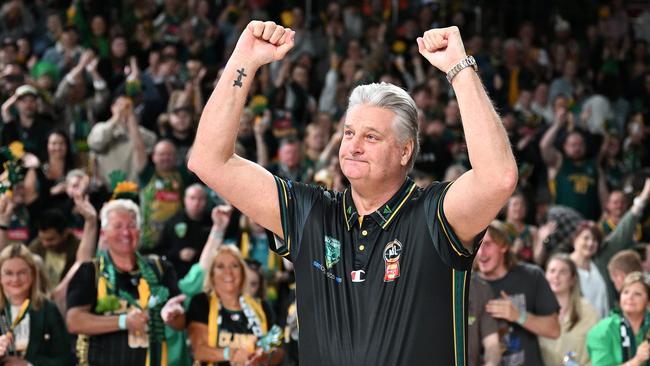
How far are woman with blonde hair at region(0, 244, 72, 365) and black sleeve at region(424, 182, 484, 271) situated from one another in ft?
13.2

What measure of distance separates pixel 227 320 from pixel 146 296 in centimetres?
55

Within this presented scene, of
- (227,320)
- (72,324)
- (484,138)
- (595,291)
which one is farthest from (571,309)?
(484,138)

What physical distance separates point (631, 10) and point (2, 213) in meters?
13.0

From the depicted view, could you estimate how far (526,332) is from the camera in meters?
7.23

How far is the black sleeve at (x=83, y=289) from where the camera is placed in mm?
6844

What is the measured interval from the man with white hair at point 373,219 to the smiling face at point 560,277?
4832 mm

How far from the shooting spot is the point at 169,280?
716cm

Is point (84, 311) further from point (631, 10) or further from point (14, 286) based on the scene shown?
point (631, 10)

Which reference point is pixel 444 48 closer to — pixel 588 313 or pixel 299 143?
pixel 588 313

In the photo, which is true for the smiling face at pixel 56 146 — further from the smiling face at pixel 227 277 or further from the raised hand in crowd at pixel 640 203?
the raised hand in crowd at pixel 640 203

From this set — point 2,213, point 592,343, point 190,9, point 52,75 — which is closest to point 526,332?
point 592,343

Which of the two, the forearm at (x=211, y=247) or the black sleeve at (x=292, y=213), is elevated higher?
the forearm at (x=211, y=247)

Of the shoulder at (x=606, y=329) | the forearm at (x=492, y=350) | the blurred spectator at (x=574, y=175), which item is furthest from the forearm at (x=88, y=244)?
the blurred spectator at (x=574, y=175)

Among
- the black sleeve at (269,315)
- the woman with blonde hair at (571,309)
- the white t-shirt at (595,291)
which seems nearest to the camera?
the black sleeve at (269,315)
